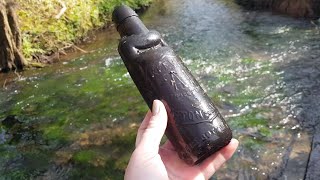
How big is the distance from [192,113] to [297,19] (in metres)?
10.0

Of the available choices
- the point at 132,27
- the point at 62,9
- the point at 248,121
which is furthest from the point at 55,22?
the point at 132,27

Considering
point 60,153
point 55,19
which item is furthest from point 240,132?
point 55,19

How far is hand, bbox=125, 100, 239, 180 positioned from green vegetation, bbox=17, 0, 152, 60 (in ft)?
23.8

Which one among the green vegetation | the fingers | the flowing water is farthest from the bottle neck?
the green vegetation

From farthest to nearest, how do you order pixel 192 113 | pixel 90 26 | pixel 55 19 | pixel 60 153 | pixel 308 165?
pixel 90 26 < pixel 55 19 < pixel 60 153 < pixel 308 165 < pixel 192 113

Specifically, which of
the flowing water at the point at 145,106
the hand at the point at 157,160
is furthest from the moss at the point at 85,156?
the hand at the point at 157,160

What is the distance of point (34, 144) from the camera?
19.0 ft

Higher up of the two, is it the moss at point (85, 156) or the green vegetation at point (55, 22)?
the moss at point (85, 156)

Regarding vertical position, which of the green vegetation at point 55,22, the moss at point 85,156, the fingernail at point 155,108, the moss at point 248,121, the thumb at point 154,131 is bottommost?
the green vegetation at point 55,22

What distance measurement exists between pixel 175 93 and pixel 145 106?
3694 millimetres

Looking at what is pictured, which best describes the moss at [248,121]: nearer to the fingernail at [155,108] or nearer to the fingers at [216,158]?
the fingers at [216,158]

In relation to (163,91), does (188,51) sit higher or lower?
lower

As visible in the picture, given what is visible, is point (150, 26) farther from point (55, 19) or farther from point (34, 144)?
point (34, 144)

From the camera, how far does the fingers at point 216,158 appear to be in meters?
2.99
